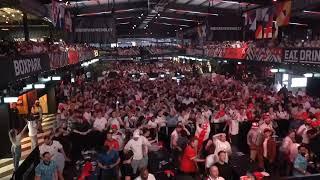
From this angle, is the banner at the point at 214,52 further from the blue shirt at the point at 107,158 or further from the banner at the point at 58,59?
the blue shirt at the point at 107,158

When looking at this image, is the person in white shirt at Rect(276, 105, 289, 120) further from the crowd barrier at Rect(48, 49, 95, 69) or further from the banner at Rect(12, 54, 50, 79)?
the crowd barrier at Rect(48, 49, 95, 69)

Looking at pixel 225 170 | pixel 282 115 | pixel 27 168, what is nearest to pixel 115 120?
pixel 27 168

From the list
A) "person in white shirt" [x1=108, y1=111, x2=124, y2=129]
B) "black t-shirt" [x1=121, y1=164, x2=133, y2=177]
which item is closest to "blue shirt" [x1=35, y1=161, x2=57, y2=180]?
"black t-shirt" [x1=121, y1=164, x2=133, y2=177]

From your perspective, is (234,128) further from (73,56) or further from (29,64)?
(73,56)

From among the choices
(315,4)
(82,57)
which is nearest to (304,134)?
(315,4)

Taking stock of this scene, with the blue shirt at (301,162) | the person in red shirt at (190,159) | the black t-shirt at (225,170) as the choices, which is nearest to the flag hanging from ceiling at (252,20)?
the blue shirt at (301,162)

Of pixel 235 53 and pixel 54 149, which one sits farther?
pixel 235 53

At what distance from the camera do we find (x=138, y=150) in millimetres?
9781

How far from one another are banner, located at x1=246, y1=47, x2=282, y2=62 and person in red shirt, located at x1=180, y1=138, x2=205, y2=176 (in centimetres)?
1112

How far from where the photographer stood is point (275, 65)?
19.5 metres

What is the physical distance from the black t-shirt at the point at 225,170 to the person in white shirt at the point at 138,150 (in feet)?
6.85

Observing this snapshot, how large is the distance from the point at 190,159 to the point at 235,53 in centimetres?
1710

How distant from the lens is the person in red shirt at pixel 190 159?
31.2ft

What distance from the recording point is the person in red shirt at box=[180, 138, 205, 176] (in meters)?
9.50
